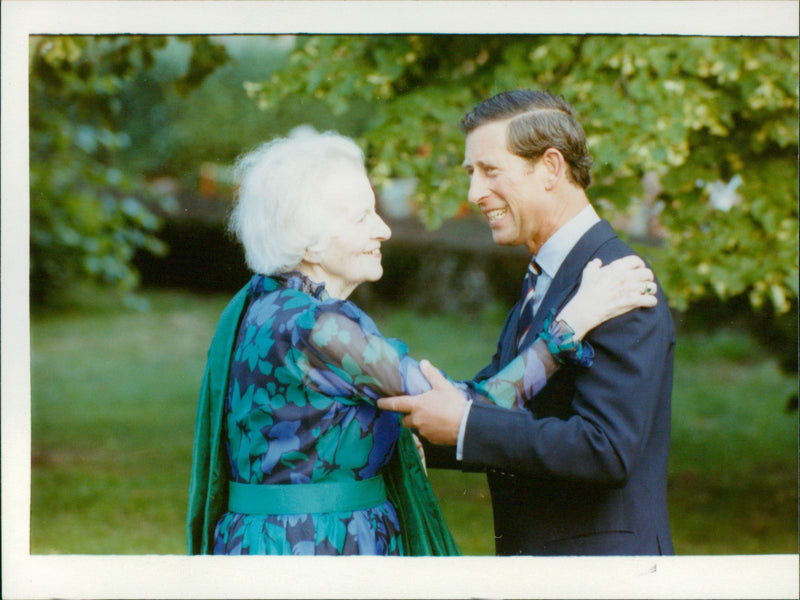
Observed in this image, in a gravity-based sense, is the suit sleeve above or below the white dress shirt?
below

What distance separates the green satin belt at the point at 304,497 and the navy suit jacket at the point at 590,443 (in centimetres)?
33

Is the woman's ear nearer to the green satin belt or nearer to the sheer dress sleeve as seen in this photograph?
the sheer dress sleeve

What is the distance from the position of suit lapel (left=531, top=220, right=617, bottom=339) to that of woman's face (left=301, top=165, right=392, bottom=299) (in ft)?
1.59

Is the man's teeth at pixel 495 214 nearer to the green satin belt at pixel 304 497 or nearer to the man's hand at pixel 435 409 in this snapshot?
the man's hand at pixel 435 409

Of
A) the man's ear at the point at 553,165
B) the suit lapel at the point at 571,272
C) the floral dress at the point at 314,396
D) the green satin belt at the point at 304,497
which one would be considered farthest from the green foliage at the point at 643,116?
the green satin belt at the point at 304,497

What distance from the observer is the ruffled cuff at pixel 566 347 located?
232 cm

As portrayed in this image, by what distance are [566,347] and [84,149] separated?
5416 mm

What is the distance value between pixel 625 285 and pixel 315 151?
95cm

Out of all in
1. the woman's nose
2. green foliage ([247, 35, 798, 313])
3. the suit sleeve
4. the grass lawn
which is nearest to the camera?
the suit sleeve

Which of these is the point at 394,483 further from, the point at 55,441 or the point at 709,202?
the point at 55,441

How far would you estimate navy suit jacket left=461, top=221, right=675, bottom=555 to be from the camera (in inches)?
90.2

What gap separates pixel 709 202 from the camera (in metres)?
4.21

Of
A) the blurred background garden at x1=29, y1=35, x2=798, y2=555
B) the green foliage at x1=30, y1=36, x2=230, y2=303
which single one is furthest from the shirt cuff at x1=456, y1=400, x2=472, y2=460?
the green foliage at x1=30, y1=36, x2=230, y2=303

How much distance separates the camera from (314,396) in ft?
7.70
